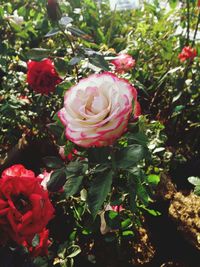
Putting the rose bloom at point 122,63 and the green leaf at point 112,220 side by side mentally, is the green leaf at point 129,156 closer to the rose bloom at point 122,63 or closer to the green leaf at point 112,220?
the green leaf at point 112,220

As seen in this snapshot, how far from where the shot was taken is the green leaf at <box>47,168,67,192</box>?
873 mm

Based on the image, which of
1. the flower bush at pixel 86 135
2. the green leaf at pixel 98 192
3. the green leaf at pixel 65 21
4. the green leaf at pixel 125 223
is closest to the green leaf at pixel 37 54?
the flower bush at pixel 86 135

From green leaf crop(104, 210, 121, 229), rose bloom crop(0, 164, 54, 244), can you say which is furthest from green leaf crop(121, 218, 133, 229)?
rose bloom crop(0, 164, 54, 244)

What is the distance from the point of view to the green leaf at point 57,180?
0.87 meters

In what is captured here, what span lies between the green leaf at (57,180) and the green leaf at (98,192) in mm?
137

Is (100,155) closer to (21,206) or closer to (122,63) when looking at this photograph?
(21,206)

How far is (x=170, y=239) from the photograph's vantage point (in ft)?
4.74

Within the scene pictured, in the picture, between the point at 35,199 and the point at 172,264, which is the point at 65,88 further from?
the point at 172,264

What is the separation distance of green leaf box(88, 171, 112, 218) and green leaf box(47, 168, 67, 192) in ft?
0.45

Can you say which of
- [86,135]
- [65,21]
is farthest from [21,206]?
[65,21]

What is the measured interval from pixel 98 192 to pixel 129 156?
11 cm

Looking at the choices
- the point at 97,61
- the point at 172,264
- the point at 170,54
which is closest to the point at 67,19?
the point at 97,61

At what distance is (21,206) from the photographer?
788mm

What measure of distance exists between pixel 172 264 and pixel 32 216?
2.50 feet
